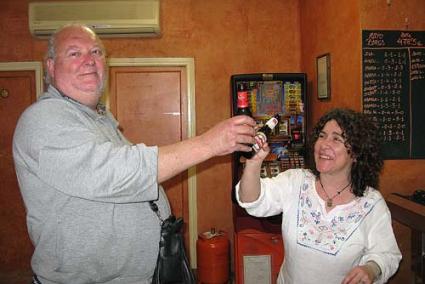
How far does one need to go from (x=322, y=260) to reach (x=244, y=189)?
1.56 feet

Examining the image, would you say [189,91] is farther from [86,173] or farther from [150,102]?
[86,173]

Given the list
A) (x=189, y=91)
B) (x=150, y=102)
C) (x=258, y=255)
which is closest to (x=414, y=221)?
(x=258, y=255)

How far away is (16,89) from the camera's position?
3.78 m

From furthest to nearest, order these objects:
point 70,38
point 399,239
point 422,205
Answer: point 399,239
point 422,205
point 70,38

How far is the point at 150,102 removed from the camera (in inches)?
150

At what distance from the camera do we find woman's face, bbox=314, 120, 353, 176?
169 cm

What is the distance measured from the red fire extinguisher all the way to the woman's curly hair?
1.80 metres

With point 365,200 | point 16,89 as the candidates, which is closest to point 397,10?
point 365,200

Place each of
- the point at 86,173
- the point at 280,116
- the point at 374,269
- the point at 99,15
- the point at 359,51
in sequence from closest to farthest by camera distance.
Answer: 1. the point at 86,173
2. the point at 374,269
3. the point at 359,51
4. the point at 280,116
5. the point at 99,15

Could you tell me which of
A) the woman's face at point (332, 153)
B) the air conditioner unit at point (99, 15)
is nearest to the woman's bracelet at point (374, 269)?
the woman's face at point (332, 153)

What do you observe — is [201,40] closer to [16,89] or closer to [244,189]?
[16,89]

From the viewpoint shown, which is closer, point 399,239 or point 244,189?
point 244,189

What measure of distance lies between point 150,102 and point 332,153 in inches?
99.4

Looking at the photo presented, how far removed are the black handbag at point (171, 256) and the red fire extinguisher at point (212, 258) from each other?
1.97 meters
